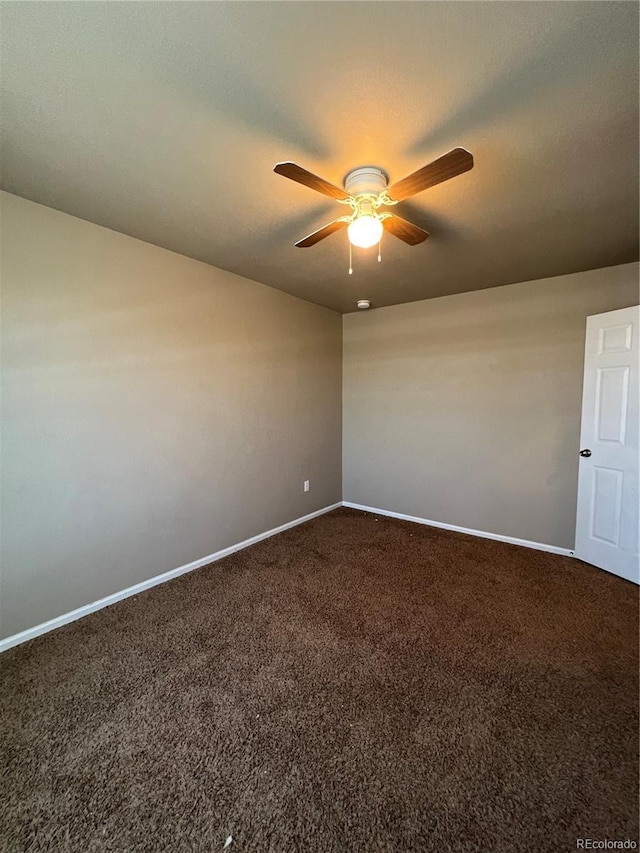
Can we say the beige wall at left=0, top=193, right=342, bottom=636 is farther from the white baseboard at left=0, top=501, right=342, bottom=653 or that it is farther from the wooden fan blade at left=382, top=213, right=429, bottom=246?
the wooden fan blade at left=382, top=213, right=429, bottom=246

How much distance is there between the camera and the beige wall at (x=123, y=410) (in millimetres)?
2049

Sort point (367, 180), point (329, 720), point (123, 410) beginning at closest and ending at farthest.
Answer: point (329, 720) → point (367, 180) → point (123, 410)

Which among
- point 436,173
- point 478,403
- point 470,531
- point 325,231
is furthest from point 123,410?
point 470,531

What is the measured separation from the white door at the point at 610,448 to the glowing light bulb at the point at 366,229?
2.25 meters

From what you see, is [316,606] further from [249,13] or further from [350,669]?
[249,13]

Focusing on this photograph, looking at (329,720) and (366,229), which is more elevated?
(366,229)

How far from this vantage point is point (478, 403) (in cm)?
360

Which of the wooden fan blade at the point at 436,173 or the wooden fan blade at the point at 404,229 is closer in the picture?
the wooden fan blade at the point at 436,173

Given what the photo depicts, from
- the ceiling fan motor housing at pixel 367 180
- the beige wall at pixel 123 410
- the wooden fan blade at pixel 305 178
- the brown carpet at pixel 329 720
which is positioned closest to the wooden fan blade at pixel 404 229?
the ceiling fan motor housing at pixel 367 180

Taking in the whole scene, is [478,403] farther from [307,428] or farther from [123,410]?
[123,410]

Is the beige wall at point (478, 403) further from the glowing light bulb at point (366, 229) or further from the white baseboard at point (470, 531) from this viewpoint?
the glowing light bulb at point (366, 229)

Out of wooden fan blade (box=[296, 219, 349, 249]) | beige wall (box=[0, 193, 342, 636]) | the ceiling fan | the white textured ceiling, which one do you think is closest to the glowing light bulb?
the ceiling fan

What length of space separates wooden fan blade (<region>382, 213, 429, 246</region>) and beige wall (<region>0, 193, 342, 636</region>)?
167cm

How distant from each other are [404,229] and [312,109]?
0.75 metres
